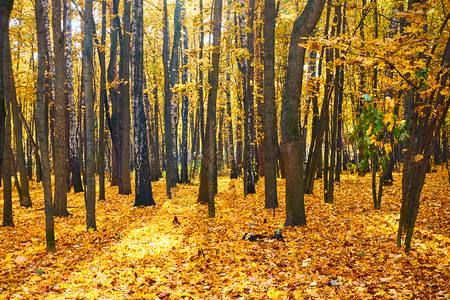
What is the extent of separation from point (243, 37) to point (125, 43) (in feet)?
16.7

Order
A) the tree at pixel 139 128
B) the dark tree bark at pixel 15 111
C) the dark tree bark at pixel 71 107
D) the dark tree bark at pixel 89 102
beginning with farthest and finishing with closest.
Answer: the dark tree bark at pixel 71 107 < the tree at pixel 139 128 < the dark tree bark at pixel 15 111 < the dark tree bark at pixel 89 102

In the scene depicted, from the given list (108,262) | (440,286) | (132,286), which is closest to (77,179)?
(108,262)

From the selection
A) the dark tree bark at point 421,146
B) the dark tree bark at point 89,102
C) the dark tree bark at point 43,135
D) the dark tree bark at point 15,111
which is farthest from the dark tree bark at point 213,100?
the dark tree bark at point 421,146

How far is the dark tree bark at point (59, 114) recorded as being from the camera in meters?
10.3

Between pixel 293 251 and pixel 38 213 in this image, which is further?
pixel 38 213

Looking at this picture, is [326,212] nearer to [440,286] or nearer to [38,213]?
[440,286]

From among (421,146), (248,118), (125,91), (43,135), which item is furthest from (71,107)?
(421,146)

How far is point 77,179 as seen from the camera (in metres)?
19.9

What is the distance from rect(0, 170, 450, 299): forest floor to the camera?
6.07 metres

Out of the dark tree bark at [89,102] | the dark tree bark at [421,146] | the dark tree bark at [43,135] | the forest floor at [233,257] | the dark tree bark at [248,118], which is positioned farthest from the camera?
the dark tree bark at [248,118]

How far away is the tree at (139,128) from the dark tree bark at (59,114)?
9.80ft

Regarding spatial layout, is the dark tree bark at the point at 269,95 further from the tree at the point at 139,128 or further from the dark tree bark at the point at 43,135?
the dark tree bark at the point at 43,135

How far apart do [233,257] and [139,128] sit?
28.6ft

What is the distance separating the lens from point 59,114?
12.0 metres
